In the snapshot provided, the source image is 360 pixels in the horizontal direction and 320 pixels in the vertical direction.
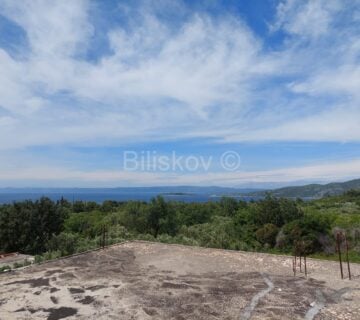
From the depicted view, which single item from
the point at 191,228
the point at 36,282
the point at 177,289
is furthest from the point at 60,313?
the point at 191,228

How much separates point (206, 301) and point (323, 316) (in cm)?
201

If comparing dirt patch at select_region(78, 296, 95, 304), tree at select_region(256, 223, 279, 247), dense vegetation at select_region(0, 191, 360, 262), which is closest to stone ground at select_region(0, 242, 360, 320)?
dirt patch at select_region(78, 296, 95, 304)

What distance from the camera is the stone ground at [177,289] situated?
6395 mm

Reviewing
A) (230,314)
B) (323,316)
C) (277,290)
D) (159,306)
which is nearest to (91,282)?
(159,306)

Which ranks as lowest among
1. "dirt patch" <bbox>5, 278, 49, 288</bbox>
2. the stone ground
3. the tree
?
the tree

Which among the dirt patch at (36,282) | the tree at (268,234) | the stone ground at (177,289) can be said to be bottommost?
the tree at (268,234)

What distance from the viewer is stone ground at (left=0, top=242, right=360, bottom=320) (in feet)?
21.0

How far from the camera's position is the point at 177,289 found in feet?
25.2

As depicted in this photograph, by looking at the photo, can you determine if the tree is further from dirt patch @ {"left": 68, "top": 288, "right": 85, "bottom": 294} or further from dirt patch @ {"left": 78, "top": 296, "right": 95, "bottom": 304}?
dirt patch @ {"left": 78, "top": 296, "right": 95, "bottom": 304}

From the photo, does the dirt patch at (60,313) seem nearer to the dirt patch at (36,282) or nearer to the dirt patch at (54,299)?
the dirt patch at (54,299)

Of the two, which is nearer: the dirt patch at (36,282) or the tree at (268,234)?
the dirt patch at (36,282)

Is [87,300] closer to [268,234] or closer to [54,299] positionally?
[54,299]

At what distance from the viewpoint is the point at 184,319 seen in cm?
612

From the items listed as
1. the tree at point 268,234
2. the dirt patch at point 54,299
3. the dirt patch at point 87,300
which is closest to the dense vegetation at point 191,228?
the tree at point 268,234
